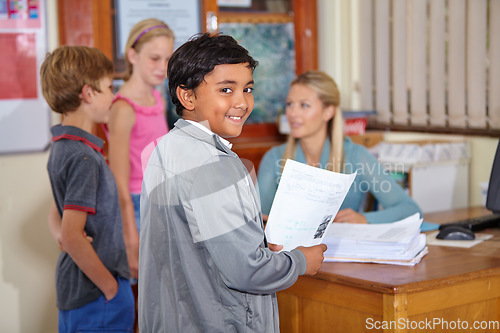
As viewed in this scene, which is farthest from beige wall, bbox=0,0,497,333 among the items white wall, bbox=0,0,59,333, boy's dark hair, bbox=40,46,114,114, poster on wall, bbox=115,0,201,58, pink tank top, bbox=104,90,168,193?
boy's dark hair, bbox=40,46,114,114

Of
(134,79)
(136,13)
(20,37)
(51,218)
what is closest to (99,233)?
(51,218)

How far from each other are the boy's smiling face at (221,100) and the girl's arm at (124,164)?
43.3 inches

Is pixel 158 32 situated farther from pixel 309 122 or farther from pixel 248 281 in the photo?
pixel 248 281

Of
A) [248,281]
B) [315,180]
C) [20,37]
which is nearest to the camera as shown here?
[248,281]

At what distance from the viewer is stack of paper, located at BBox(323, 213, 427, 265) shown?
5.39ft

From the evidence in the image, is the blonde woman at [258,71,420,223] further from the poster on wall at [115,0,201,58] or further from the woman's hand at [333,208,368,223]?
the poster on wall at [115,0,201,58]

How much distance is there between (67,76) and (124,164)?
1.82 ft

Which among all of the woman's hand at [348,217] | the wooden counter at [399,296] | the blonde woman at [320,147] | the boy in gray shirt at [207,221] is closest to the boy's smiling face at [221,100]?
the boy in gray shirt at [207,221]

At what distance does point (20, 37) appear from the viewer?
2.77 m

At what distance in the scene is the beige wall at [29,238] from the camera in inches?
111

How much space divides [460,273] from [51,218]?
1.18 meters

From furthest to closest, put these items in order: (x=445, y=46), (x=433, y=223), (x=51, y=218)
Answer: (x=445, y=46)
(x=433, y=223)
(x=51, y=218)

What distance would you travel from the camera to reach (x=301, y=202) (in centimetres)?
129

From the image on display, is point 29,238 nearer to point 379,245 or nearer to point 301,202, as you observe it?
point 379,245
